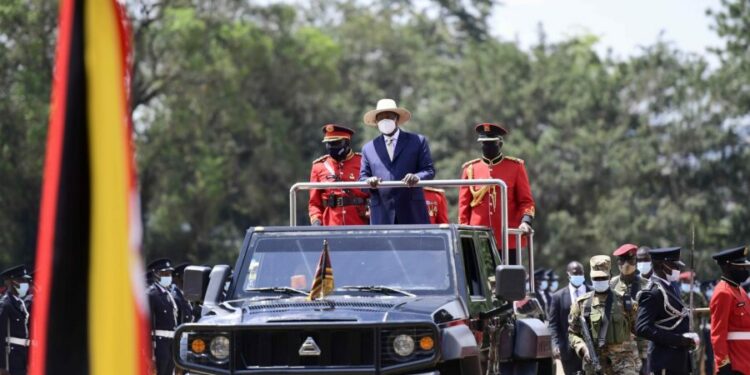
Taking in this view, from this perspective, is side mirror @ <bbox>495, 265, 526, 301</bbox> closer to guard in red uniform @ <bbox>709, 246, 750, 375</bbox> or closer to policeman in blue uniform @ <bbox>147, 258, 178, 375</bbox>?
guard in red uniform @ <bbox>709, 246, 750, 375</bbox>

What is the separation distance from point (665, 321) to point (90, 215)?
11704 millimetres

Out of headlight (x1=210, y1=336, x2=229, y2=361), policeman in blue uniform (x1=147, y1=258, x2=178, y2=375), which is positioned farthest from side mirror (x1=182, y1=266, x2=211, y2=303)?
policeman in blue uniform (x1=147, y1=258, x2=178, y2=375)

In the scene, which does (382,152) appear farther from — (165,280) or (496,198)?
(165,280)

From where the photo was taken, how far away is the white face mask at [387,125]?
453 inches

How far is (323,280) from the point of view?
29.0 feet

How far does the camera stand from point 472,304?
30.2 ft

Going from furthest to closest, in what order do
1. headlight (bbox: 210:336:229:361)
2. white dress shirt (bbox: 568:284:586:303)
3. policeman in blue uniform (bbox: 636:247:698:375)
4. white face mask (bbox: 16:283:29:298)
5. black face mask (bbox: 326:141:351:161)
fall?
white face mask (bbox: 16:283:29:298)
white dress shirt (bbox: 568:284:586:303)
policeman in blue uniform (bbox: 636:247:698:375)
black face mask (bbox: 326:141:351:161)
headlight (bbox: 210:336:229:361)

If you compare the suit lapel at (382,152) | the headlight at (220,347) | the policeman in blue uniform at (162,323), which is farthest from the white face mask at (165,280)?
the headlight at (220,347)

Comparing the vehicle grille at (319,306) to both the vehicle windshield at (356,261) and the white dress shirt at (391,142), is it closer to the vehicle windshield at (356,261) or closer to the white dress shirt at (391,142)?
the vehicle windshield at (356,261)

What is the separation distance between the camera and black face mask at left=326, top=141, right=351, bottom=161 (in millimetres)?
12609

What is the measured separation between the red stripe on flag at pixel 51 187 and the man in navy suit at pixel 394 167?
366 inches

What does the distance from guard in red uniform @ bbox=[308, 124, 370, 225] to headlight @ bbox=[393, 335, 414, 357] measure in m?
3.60

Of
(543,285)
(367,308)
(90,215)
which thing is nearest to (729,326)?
(367,308)

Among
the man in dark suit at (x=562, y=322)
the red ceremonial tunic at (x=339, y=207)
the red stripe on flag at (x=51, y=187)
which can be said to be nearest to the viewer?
the red stripe on flag at (x=51, y=187)
